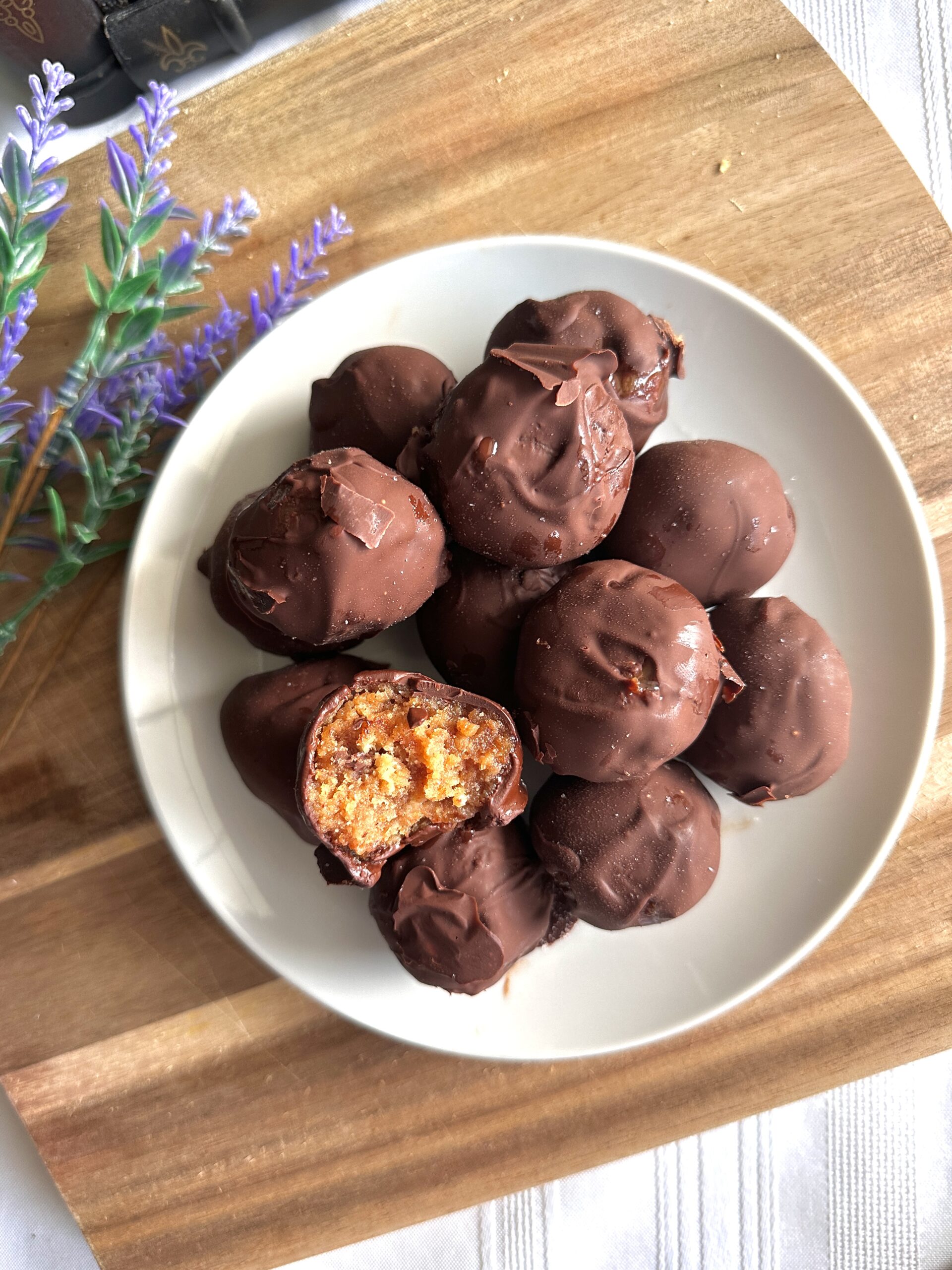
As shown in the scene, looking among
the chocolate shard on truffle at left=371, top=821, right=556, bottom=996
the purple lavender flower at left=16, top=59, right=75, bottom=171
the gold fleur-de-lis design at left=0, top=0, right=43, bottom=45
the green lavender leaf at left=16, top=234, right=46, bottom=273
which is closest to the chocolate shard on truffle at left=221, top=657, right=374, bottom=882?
the chocolate shard on truffle at left=371, top=821, right=556, bottom=996

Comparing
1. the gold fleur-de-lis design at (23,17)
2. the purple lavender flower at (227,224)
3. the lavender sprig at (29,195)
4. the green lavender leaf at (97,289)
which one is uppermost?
the gold fleur-de-lis design at (23,17)

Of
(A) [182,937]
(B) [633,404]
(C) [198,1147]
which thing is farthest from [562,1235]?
(B) [633,404]

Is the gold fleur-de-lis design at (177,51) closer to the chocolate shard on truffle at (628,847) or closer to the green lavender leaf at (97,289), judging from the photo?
Answer: the green lavender leaf at (97,289)

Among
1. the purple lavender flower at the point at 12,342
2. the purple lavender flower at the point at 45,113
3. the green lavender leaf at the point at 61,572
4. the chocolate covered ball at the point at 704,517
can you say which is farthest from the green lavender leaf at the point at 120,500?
the chocolate covered ball at the point at 704,517

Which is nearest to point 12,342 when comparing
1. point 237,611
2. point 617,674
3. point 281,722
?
point 237,611

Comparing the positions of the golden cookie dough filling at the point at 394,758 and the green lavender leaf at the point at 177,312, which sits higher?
the green lavender leaf at the point at 177,312

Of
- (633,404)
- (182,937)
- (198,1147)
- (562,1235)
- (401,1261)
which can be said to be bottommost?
(562,1235)

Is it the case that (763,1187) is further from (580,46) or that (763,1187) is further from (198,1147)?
(580,46)

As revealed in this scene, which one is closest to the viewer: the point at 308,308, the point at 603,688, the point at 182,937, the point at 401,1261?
the point at 603,688
